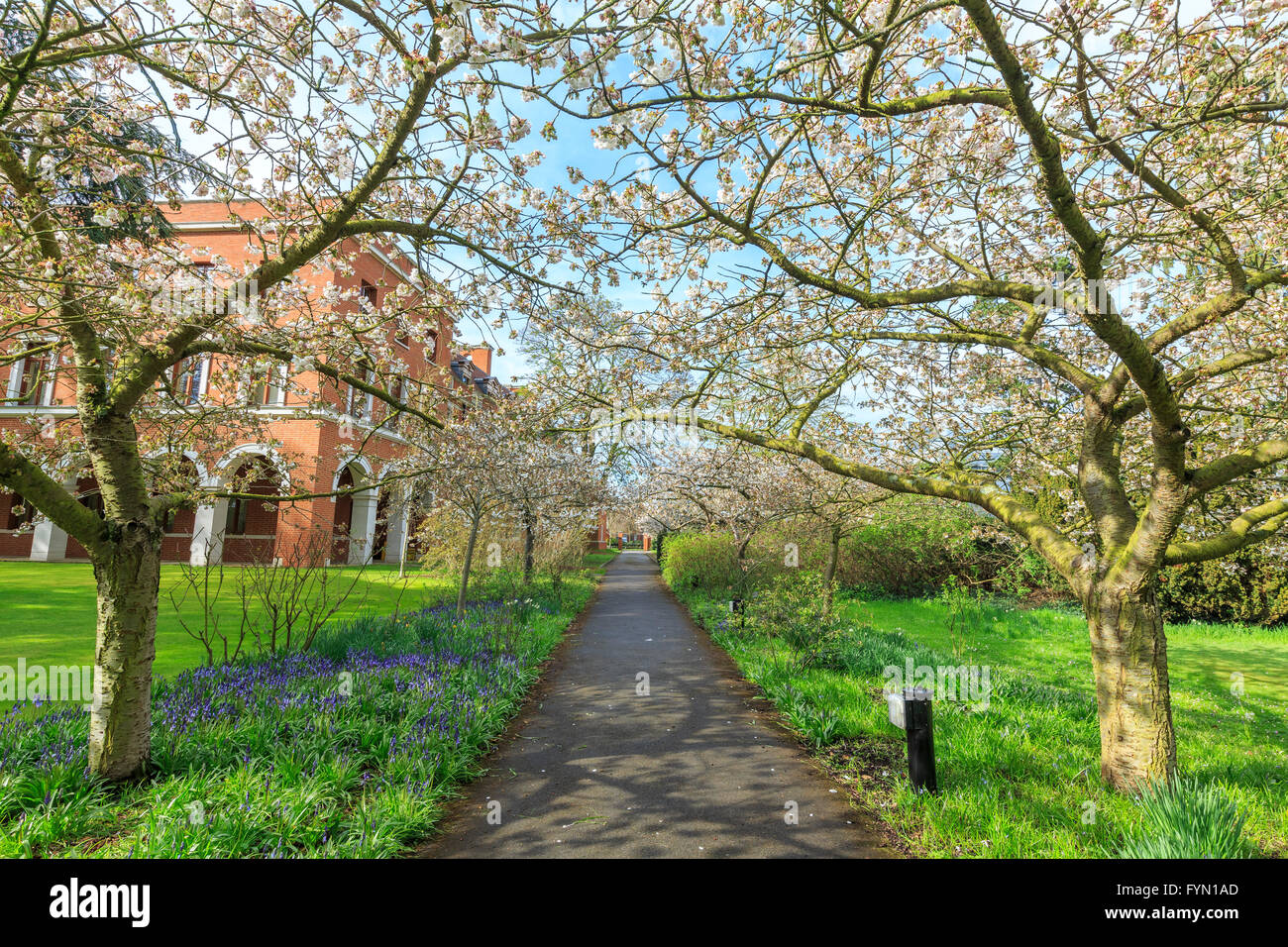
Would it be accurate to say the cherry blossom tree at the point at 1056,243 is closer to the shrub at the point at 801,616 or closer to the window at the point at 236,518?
the shrub at the point at 801,616

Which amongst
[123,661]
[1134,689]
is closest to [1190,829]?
[1134,689]

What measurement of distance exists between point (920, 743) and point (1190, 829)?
1.50m

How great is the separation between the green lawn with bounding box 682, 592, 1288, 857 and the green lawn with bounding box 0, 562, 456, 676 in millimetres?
5514

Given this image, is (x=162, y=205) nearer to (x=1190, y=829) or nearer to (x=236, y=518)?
(x=1190, y=829)

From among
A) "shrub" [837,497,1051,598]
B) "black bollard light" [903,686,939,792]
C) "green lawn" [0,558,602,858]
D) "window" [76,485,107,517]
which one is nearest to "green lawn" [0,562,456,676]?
"green lawn" [0,558,602,858]

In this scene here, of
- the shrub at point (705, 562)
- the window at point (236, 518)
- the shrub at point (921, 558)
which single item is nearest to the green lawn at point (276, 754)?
the shrub at point (705, 562)

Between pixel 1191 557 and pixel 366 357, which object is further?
pixel 366 357

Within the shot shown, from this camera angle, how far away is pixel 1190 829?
2.71m
